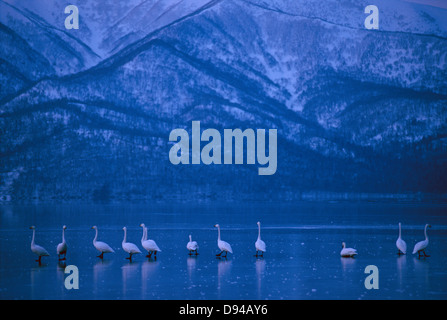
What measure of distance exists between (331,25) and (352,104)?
820 inches

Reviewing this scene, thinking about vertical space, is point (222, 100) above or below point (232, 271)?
above

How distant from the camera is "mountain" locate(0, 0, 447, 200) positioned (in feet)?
518

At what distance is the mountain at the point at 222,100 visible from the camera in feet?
518

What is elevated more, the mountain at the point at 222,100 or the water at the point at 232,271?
the mountain at the point at 222,100

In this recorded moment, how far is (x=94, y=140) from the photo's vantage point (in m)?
163

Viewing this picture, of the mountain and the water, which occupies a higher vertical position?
the mountain

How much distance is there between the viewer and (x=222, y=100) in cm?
17650

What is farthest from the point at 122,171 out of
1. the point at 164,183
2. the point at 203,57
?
the point at 203,57

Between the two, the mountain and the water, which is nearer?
the water

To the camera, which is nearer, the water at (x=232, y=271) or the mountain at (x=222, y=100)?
the water at (x=232, y=271)
